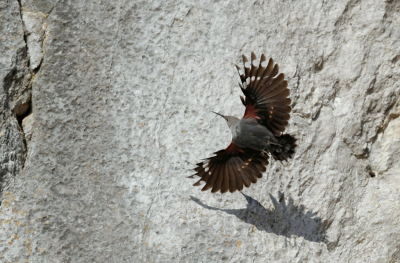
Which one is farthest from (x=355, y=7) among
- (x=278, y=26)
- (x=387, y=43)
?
(x=278, y=26)

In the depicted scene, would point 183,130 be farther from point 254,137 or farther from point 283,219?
point 283,219

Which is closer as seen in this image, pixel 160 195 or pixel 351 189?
pixel 160 195

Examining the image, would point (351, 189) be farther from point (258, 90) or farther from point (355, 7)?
point (355, 7)

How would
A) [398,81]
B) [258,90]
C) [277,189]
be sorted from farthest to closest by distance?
[398,81]
[277,189]
[258,90]

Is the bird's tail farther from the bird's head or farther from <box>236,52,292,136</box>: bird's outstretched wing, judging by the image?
the bird's head

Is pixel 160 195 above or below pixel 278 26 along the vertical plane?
below

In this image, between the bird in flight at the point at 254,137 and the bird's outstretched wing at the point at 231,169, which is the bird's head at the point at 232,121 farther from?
the bird's outstretched wing at the point at 231,169

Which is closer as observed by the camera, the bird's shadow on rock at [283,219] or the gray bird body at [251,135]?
the gray bird body at [251,135]

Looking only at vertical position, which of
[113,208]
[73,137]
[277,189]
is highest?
[277,189]

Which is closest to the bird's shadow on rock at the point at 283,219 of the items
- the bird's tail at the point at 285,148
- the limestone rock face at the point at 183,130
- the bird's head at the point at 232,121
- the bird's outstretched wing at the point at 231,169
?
the limestone rock face at the point at 183,130
